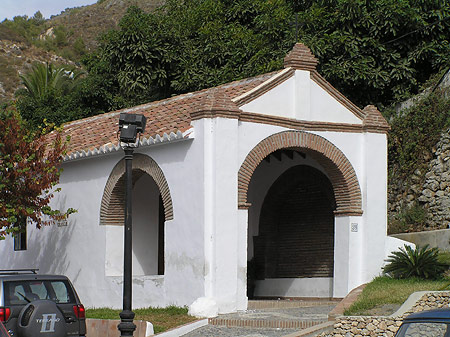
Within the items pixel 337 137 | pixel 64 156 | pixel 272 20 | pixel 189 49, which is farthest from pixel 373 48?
pixel 64 156

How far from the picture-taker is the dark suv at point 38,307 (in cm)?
1098

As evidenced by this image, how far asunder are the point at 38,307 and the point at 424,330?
5742mm

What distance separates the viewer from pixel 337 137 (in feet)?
57.9

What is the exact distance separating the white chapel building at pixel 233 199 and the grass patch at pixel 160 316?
0.33m

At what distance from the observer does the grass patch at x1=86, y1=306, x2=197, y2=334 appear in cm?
1482

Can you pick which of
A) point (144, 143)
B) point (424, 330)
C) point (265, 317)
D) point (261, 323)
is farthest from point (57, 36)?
point (424, 330)

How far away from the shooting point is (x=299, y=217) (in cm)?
2019

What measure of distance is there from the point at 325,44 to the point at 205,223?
1182 cm

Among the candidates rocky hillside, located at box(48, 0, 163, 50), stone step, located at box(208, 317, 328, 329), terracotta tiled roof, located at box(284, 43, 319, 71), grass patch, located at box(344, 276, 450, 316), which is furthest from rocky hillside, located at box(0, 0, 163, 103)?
stone step, located at box(208, 317, 328, 329)

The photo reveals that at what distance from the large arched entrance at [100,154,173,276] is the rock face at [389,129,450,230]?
7.08 meters

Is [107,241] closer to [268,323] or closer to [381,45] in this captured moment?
[268,323]

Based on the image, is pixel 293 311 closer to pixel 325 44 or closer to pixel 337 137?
pixel 337 137

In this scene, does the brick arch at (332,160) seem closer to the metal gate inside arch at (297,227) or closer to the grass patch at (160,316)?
the metal gate inside arch at (297,227)

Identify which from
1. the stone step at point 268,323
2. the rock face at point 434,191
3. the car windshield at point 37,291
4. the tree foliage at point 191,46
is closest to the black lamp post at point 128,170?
the car windshield at point 37,291
